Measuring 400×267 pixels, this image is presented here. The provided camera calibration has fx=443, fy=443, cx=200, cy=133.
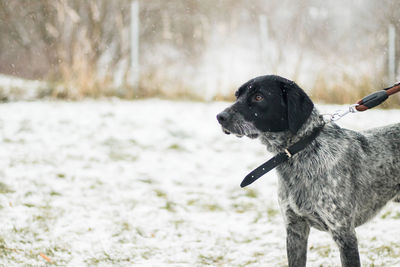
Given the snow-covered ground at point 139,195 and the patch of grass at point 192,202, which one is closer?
the snow-covered ground at point 139,195

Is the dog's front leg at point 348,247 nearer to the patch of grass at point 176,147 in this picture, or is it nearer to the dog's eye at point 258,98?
the dog's eye at point 258,98

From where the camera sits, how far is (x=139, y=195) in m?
4.55

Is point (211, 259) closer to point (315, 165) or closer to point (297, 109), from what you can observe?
point (315, 165)

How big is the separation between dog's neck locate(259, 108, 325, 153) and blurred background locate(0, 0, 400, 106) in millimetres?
5414

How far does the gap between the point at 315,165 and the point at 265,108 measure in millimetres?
432

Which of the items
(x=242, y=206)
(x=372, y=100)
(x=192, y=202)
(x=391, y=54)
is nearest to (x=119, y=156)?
(x=192, y=202)

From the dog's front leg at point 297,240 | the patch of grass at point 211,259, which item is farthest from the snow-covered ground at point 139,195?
the dog's front leg at point 297,240

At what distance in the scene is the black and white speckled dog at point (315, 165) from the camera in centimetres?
243

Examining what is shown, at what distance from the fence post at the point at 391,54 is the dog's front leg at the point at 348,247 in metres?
6.43

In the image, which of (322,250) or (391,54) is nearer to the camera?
(322,250)

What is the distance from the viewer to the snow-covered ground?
336 centimetres

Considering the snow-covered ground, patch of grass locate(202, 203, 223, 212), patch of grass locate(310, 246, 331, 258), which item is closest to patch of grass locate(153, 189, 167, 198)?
the snow-covered ground

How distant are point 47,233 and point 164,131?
3.05 meters

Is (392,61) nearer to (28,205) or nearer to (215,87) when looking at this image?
(215,87)
